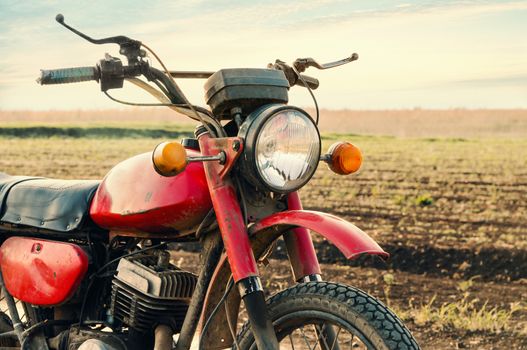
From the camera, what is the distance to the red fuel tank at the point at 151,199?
3.31 metres

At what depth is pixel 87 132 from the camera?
120 ft

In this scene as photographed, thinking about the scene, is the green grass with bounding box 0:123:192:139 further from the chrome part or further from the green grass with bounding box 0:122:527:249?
the chrome part

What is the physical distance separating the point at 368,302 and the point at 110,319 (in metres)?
1.30

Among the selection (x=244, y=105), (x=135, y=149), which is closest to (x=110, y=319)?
(x=244, y=105)

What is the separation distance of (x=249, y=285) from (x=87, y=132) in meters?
34.3

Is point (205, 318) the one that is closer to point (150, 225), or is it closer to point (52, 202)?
point (150, 225)

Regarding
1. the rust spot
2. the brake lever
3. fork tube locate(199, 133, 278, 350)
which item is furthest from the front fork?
the brake lever

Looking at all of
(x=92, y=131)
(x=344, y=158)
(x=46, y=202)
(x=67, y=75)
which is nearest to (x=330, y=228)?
(x=344, y=158)

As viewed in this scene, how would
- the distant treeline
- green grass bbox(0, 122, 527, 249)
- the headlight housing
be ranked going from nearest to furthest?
the headlight housing < green grass bbox(0, 122, 527, 249) < the distant treeline

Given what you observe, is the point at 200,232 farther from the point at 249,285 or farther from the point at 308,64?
the point at 308,64

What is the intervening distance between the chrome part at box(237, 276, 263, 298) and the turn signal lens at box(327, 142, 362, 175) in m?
0.54

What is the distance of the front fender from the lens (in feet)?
9.66

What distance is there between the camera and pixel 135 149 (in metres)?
28.0

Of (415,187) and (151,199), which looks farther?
(415,187)
